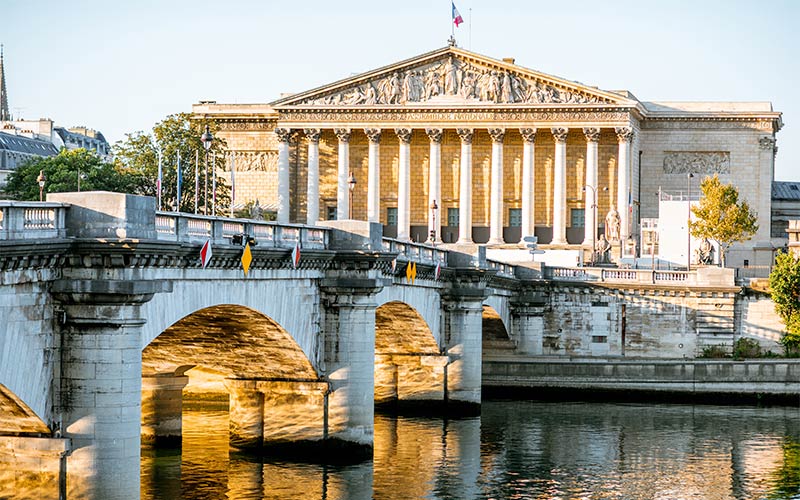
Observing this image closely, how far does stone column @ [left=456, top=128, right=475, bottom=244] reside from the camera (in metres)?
129

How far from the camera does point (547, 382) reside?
3059 inches

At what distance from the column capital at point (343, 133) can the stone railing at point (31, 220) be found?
9956 cm

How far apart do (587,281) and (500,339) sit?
22.9ft

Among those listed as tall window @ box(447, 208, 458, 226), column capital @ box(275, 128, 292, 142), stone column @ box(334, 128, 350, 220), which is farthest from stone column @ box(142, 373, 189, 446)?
tall window @ box(447, 208, 458, 226)

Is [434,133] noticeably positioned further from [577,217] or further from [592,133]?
[577,217]

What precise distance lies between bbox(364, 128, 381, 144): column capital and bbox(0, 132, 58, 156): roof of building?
39866 mm

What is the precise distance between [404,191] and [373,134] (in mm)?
5820

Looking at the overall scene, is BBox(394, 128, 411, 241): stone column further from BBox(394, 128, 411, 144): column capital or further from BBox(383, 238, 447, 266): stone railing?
BBox(383, 238, 447, 266): stone railing

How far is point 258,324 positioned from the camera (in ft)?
142

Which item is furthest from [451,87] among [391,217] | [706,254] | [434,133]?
[706,254]

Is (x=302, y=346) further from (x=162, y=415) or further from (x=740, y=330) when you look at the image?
(x=740, y=330)

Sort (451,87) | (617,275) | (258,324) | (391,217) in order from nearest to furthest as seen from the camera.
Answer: (258,324) < (617,275) < (451,87) < (391,217)

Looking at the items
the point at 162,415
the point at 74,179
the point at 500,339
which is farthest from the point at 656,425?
the point at 74,179

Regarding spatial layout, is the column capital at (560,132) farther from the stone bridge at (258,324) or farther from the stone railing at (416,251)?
the stone railing at (416,251)
